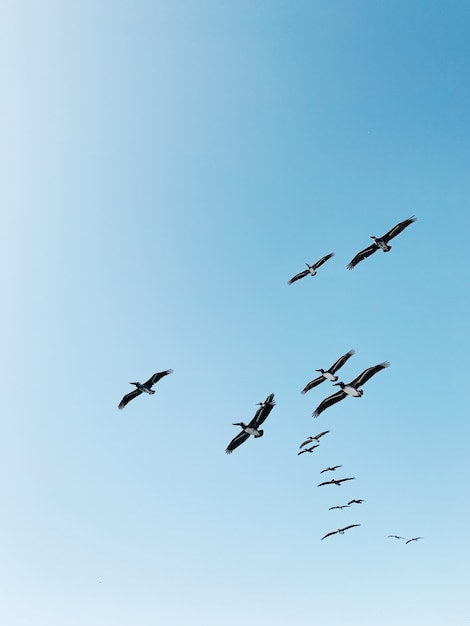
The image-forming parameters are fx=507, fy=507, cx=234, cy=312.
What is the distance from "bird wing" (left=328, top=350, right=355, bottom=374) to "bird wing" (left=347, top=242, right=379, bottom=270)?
10.0 metres

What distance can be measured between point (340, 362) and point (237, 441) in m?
9.47

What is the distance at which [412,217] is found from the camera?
3953cm

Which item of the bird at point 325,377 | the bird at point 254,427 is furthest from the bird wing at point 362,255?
the bird at point 254,427

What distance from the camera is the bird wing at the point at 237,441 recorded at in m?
35.8

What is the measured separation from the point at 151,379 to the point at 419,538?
42958mm

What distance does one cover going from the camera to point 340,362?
3722cm

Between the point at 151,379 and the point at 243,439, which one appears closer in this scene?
the point at 243,439

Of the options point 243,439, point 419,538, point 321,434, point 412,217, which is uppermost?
point 412,217

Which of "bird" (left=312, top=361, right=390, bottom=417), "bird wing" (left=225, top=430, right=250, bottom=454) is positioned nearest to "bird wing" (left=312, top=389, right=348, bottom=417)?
"bird" (left=312, top=361, right=390, bottom=417)

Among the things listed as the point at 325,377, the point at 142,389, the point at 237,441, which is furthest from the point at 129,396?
the point at 325,377

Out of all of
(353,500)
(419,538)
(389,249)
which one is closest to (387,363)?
(389,249)

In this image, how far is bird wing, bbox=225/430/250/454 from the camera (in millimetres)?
35750

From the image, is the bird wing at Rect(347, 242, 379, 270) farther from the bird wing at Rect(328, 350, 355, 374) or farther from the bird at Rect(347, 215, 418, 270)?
the bird wing at Rect(328, 350, 355, 374)

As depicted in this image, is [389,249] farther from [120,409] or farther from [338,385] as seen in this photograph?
[120,409]
